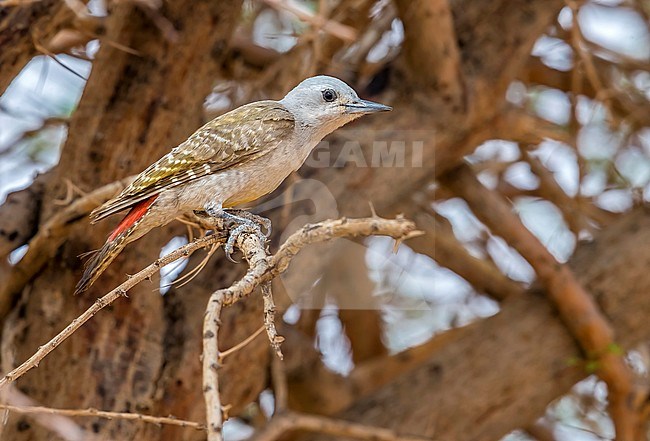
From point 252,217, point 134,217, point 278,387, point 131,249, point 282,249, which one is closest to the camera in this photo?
point 282,249

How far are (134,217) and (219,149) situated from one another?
314 mm

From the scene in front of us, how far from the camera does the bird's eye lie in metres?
3.01

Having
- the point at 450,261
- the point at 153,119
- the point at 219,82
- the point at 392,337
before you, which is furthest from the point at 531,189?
the point at 153,119

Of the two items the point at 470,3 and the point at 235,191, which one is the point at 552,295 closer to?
the point at 470,3

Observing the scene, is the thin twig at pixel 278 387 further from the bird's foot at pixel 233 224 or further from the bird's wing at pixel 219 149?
the bird's wing at pixel 219 149

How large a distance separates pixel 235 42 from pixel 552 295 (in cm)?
203

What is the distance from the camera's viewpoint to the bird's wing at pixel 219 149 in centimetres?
276

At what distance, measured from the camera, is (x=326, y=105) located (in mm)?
3002

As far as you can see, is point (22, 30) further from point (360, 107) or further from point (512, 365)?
point (512, 365)

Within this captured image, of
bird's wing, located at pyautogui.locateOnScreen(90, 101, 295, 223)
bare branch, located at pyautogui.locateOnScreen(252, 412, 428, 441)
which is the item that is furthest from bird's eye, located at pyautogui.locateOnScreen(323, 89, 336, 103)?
bare branch, located at pyautogui.locateOnScreen(252, 412, 428, 441)

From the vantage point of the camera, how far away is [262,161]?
2820mm

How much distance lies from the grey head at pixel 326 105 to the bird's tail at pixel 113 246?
0.55 meters

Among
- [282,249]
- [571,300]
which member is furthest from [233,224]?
[571,300]

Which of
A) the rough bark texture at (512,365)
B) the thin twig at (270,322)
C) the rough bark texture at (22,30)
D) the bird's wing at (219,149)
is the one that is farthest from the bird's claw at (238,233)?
the rough bark texture at (512,365)
